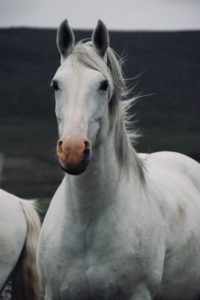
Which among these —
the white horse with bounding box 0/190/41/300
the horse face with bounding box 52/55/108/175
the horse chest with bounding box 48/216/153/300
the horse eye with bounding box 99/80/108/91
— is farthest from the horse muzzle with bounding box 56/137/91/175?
the white horse with bounding box 0/190/41/300

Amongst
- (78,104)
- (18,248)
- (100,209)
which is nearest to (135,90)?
(18,248)

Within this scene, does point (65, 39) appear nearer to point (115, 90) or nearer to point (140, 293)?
point (115, 90)

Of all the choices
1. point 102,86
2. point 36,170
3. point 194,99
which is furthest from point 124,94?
point 194,99

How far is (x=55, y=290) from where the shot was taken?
5816 mm

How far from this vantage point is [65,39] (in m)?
5.73

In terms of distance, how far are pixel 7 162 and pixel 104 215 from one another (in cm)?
1040

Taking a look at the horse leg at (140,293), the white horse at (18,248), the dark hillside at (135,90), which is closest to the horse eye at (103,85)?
the horse leg at (140,293)

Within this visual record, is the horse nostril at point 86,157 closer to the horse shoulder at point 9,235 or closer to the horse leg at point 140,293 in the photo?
the horse leg at point 140,293

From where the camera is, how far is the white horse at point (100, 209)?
18.0 feet

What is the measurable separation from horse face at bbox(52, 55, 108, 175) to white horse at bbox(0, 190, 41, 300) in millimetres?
1781

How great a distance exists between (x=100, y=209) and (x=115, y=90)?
0.67 meters

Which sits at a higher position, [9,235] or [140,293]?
[140,293]

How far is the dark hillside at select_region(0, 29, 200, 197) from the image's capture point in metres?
16.8

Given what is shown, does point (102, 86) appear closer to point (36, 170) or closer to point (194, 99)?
point (36, 170)
